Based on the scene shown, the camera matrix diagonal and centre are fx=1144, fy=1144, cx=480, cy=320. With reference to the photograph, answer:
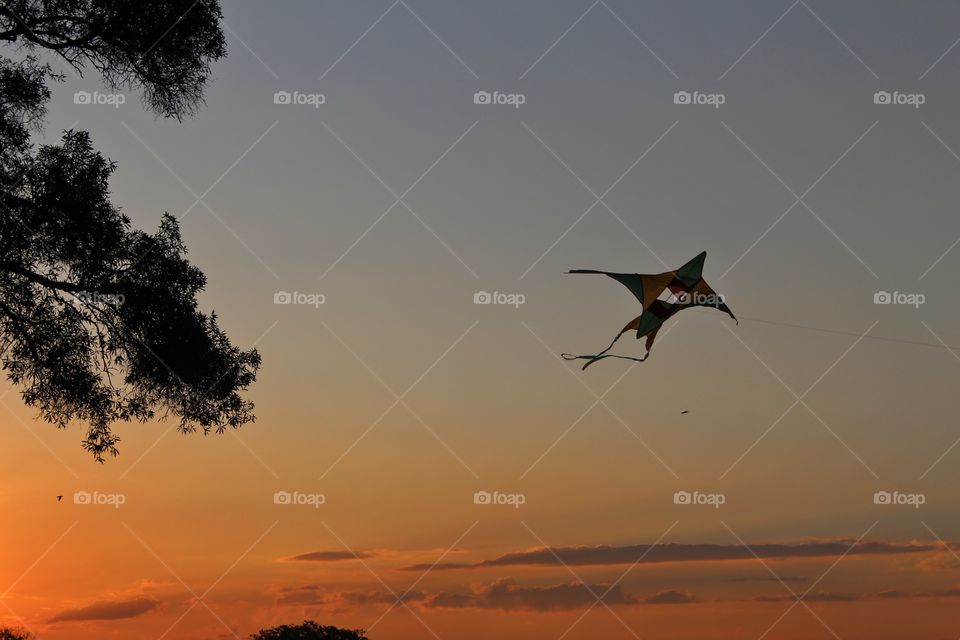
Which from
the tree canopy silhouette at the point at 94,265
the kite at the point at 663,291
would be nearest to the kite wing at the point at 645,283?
the kite at the point at 663,291

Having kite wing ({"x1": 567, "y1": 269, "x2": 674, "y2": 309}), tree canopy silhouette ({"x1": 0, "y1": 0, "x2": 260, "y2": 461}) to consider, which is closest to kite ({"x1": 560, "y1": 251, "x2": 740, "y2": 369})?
kite wing ({"x1": 567, "y1": 269, "x2": 674, "y2": 309})

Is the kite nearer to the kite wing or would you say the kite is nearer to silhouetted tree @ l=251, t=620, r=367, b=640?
the kite wing

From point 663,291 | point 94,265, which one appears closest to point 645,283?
point 663,291

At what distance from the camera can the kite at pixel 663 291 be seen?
19.7 m

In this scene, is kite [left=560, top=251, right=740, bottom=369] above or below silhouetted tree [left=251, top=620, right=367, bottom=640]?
above

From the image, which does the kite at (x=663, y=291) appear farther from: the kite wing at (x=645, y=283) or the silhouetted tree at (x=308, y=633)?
the silhouetted tree at (x=308, y=633)

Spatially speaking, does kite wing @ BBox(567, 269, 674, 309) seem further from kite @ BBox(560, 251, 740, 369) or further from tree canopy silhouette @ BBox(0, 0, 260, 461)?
tree canopy silhouette @ BBox(0, 0, 260, 461)

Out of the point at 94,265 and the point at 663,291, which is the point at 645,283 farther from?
the point at 94,265

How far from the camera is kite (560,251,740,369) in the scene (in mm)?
19734

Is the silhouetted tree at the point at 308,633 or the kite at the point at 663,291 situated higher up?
the kite at the point at 663,291

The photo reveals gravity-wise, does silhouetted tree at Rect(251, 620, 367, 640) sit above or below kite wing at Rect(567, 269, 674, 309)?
below

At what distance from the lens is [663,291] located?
20094 mm

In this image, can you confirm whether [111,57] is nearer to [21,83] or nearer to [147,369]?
[21,83]

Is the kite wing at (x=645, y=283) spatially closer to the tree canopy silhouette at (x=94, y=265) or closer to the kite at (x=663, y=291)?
the kite at (x=663, y=291)
